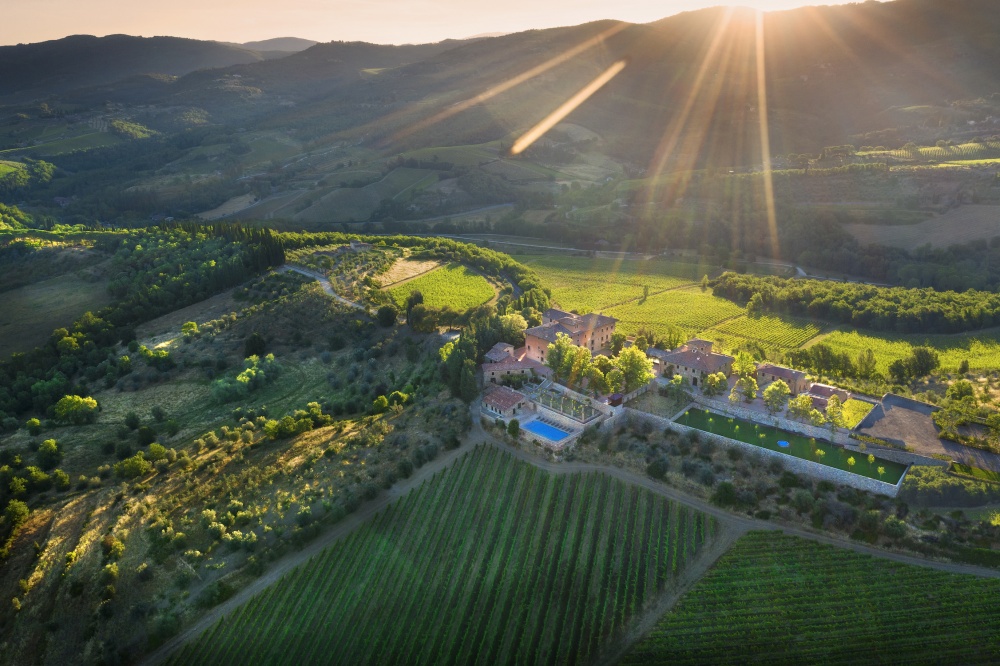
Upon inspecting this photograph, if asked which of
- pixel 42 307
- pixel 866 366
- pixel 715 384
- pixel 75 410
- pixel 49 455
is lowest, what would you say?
pixel 42 307

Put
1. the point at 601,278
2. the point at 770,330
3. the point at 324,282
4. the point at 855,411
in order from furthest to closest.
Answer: the point at 601,278, the point at 324,282, the point at 770,330, the point at 855,411

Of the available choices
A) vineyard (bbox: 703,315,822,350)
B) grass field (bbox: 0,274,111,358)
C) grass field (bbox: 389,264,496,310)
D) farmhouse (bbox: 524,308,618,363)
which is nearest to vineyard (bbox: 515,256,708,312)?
grass field (bbox: 389,264,496,310)

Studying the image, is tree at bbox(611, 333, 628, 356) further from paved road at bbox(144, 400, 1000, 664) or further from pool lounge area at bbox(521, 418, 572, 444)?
paved road at bbox(144, 400, 1000, 664)

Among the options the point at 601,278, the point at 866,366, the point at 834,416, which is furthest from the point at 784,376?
the point at 601,278

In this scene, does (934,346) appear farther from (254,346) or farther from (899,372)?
(254,346)

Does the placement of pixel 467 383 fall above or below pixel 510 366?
above

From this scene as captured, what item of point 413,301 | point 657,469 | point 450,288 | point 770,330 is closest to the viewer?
point 657,469
